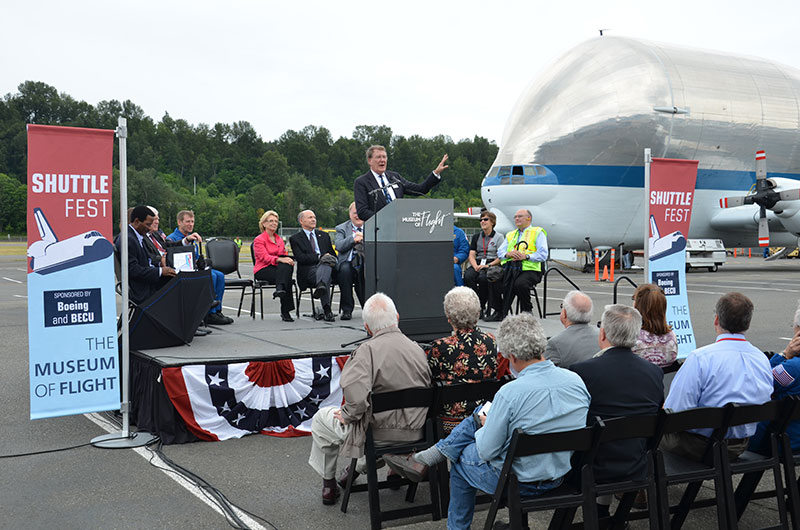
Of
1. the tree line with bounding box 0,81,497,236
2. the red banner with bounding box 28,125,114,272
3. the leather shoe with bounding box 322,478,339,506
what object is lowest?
the leather shoe with bounding box 322,478,339,506

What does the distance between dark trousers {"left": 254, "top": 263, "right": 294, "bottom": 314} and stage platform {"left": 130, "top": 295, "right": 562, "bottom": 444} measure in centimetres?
265

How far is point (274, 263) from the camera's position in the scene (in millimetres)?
9742

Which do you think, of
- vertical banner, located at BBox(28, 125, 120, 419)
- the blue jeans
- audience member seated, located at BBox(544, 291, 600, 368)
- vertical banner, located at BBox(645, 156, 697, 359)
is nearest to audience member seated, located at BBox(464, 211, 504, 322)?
vertical banner, located at BBox(645, 156, 697, 359)

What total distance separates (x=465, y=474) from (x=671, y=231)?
19.4 feet

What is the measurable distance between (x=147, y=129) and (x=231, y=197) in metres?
31.4

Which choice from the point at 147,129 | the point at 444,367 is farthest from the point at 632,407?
the point at 147,129

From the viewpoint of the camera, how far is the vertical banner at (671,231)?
8.23 m

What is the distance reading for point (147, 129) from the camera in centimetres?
11550

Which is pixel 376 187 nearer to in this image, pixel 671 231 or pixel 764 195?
pixel 671 231

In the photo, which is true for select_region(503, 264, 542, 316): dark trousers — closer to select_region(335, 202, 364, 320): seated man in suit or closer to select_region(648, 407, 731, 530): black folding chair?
select_region(335, 202, 364, 320): seated man in suit

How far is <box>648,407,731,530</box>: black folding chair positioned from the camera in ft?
11.3

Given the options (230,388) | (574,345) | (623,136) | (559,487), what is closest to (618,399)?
(559,487)

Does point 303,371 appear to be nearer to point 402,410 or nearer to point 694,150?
point 402,410

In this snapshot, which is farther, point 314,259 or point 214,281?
point 314,259
